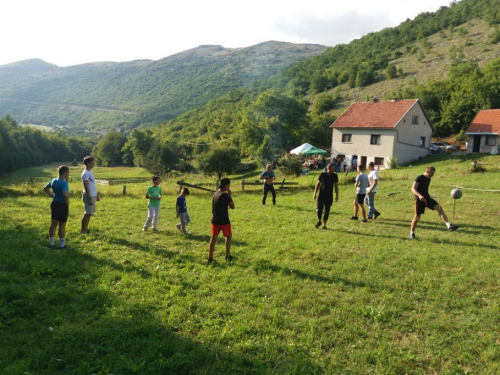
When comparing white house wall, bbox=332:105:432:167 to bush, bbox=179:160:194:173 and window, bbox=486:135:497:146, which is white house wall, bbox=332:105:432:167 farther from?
bush, bbox=179:160:194:173

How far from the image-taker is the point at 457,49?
314 ft

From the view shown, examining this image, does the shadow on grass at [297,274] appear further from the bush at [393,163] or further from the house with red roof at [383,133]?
the house with red roof at [383,133]

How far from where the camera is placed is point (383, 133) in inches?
1559

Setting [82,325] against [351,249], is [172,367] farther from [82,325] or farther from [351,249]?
[351,249]

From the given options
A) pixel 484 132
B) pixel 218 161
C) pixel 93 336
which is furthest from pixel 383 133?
pixel 93 336

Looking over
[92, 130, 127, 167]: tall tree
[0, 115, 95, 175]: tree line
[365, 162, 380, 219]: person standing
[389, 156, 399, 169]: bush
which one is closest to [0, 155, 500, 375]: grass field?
[365, 162, 380, 219]: person standing

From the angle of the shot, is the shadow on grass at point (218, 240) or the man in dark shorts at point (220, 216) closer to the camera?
the man in dark shorts at point (220, 216)

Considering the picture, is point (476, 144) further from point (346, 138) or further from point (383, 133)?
point (346, 138)

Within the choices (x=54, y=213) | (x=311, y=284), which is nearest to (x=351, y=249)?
(x=311, y=284)

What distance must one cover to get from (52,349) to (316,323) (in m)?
3.37

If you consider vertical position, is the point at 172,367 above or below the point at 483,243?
below

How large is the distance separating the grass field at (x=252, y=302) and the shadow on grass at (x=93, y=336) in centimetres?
2

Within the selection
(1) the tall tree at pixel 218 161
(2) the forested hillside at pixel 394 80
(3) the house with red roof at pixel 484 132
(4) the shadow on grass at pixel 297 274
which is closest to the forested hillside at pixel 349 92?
(2) the forested hillside at pixel 394 80

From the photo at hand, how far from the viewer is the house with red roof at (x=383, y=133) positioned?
39.3 metres
